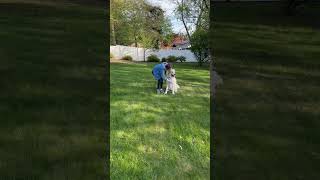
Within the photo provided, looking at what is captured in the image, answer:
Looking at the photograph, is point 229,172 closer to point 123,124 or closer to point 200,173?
point 200,173

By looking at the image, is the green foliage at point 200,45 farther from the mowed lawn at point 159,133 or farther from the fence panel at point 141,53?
the mowed lawn at point 159,133

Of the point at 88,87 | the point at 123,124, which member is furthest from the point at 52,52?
the point at 123,124

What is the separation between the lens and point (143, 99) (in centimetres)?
775

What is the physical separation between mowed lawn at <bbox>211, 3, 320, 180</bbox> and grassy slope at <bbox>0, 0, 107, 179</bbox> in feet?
2.79

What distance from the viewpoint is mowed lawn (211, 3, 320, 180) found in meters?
2.86

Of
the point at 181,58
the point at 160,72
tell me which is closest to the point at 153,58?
the point at 181,58

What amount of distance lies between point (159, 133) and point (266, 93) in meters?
2.31

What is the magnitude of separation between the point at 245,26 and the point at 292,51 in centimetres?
43

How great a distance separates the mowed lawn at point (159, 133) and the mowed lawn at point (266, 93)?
0.64 meters

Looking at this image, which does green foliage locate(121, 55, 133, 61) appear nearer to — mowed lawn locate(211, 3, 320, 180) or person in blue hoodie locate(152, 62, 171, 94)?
person in blue hoodie locate(152, 62, 171, 94)

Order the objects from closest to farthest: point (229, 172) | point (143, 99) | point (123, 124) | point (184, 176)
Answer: point (229, 172) < point (184, 176) < point (123, 124) < point (143, 99)

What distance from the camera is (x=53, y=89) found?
3131 mm

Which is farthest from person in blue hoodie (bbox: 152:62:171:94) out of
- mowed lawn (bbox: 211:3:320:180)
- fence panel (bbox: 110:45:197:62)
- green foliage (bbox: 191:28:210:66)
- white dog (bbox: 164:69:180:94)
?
fence panel (bbox: 110:45:197:62)

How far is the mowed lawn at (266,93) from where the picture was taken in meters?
2.86
